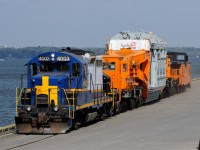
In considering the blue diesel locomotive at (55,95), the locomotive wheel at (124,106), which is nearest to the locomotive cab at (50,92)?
the blue diesel locomotive at (55,95)

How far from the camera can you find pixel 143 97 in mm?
41625

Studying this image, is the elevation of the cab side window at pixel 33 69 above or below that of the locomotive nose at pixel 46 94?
above

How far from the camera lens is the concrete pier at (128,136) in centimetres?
2280

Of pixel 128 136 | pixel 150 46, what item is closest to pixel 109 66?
pixel 150 46

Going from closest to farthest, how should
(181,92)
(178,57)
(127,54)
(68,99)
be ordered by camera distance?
(68,99) → (127,54) → (181,92) → (178,57)

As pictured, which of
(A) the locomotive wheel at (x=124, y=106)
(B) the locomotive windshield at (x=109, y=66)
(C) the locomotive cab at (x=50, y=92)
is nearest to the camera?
(C) the locomotive cab at (x=50, y=92)

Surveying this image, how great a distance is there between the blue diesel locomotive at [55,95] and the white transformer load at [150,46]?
12665 millimetres

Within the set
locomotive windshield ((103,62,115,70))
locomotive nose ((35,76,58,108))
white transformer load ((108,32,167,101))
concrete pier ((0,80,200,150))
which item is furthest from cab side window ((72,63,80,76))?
white transformer load ((108,32,167,101))

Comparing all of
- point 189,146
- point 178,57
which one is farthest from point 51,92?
point 178,57

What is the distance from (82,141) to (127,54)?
1744 cm

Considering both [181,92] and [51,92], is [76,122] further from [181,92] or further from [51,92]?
[181,92]

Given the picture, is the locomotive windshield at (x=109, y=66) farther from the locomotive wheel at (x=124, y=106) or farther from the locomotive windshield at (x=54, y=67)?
the locomotive windshield at (x=54, y=67)

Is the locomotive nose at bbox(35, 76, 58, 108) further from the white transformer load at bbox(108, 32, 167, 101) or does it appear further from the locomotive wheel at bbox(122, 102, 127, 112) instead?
the white transformer load at bbox(108, 32, 167, 101)

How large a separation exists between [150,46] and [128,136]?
1765 cm
